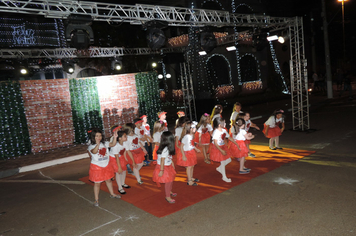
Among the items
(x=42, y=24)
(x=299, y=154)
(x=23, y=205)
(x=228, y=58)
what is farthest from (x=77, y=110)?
(x=228, y=58)

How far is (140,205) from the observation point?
17.9 ft

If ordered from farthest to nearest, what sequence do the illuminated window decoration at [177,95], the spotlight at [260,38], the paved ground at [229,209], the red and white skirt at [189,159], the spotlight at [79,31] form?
the illuminated window decoration at [177,95] → the spotlight at [260,38] → the spotlight at [79,31] → the red and white skirt at [189,159] → the paved ground at [229,209]

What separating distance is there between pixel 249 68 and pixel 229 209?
25.0 m

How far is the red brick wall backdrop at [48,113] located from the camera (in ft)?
38.4

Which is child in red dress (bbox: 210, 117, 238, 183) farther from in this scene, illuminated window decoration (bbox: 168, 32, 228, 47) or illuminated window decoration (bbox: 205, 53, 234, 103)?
illuminated window decoration (bbox: 168, 32, 228, 47)

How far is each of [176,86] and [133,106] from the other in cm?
1349

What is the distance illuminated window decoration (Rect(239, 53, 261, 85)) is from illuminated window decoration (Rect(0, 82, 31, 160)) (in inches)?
825

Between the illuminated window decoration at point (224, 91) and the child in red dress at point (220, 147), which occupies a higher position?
the illuminated window decoration at point (224, 91)

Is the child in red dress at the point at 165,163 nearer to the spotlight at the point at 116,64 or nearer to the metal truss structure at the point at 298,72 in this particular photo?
the metal truss structure at the point at 298,72

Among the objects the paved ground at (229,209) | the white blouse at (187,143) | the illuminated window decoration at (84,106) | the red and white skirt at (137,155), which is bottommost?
the paved ground at (229,209)

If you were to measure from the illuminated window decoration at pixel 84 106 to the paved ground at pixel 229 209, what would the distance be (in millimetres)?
5175

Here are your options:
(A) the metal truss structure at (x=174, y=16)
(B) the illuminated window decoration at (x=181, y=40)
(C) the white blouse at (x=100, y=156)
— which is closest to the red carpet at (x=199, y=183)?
(C) the white blouse at (x=100, y=156)

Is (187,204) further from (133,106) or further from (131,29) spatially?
(131,29)

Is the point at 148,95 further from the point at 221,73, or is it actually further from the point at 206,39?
the point at 221,73
